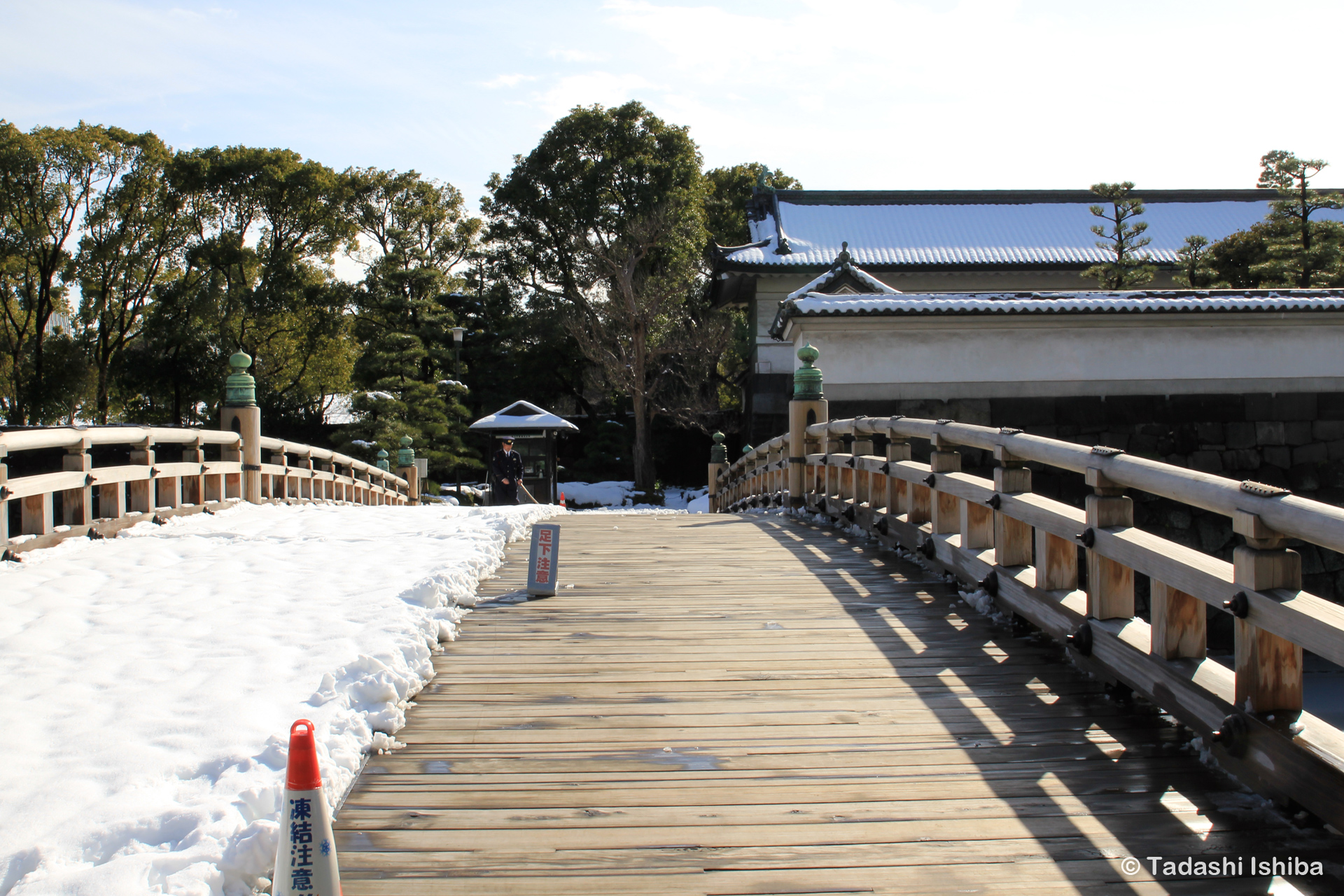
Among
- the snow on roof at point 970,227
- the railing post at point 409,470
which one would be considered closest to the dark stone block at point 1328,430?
the snow on roof at point 970,227

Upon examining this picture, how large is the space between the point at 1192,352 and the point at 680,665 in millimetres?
11163

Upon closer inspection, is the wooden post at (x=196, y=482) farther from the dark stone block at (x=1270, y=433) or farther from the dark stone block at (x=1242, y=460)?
the dark stone block at (x=1270, y=433)

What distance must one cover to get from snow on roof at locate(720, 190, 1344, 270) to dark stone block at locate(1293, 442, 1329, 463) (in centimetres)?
1310

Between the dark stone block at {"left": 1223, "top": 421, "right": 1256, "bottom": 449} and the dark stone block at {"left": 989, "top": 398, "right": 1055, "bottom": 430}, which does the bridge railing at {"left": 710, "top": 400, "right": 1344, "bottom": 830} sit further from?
the dark stone block at {"left": 1223, "top": 421, "right": 1256, "bottom": 449}

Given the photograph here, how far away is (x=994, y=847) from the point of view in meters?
2.64

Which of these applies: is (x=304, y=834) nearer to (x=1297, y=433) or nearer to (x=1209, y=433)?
(x=1209, y=433)

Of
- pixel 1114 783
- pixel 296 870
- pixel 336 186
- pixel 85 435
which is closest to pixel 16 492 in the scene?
pixel 85 435

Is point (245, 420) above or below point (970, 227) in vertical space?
below

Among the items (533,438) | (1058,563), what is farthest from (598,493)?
(1058,563)

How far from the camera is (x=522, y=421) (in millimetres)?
19656

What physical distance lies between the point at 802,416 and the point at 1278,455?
6981 millimetres

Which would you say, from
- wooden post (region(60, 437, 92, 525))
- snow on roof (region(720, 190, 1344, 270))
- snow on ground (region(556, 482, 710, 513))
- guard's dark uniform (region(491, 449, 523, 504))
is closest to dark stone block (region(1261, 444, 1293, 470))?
guard's dark uniform (region(491, 449, 523, 504))

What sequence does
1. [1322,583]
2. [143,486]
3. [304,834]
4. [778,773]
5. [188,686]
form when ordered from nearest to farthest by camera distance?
[304,834] < [778,773] < [188,686] < [143,486] < [1322,583]

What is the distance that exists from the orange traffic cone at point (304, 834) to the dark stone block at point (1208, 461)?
12.5m
